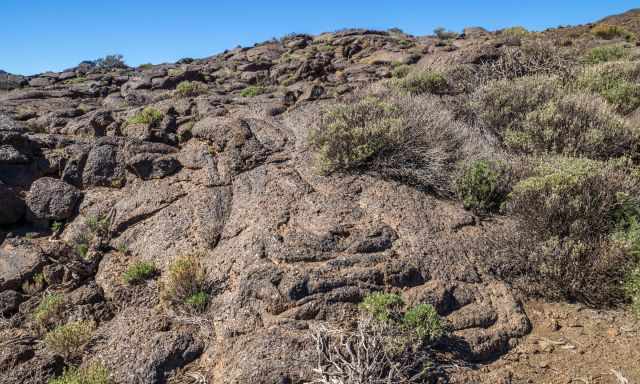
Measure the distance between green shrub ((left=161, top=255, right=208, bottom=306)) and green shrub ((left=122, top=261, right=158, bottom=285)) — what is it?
609 mm

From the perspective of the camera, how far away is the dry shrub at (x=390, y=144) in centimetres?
658

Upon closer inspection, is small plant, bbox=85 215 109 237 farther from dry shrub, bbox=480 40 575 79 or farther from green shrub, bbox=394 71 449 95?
dry shrub, bbox=480 40 575 79

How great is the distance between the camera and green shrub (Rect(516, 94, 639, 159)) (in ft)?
24.2

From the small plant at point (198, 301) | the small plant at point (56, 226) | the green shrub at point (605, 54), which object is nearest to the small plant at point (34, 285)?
the small plant at point (56, 226)

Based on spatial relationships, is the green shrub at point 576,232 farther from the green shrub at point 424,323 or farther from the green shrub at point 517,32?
the green shrub at point 517,32

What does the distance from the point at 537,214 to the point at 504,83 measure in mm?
5460

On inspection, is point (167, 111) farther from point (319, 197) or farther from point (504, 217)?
point (504, 217)

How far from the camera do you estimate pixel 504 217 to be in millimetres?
6074

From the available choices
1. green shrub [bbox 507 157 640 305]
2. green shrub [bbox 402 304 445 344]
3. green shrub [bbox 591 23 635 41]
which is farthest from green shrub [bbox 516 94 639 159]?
green shrub [bbox 591 23 635 41]

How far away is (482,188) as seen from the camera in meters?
6.18

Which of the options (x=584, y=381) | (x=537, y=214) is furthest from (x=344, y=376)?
(x=537, y=214)

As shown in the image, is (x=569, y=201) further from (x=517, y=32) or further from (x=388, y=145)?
(x=517, y=32)

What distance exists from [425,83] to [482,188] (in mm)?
5331

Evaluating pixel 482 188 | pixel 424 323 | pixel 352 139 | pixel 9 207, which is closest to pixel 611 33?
pixel 482 188
